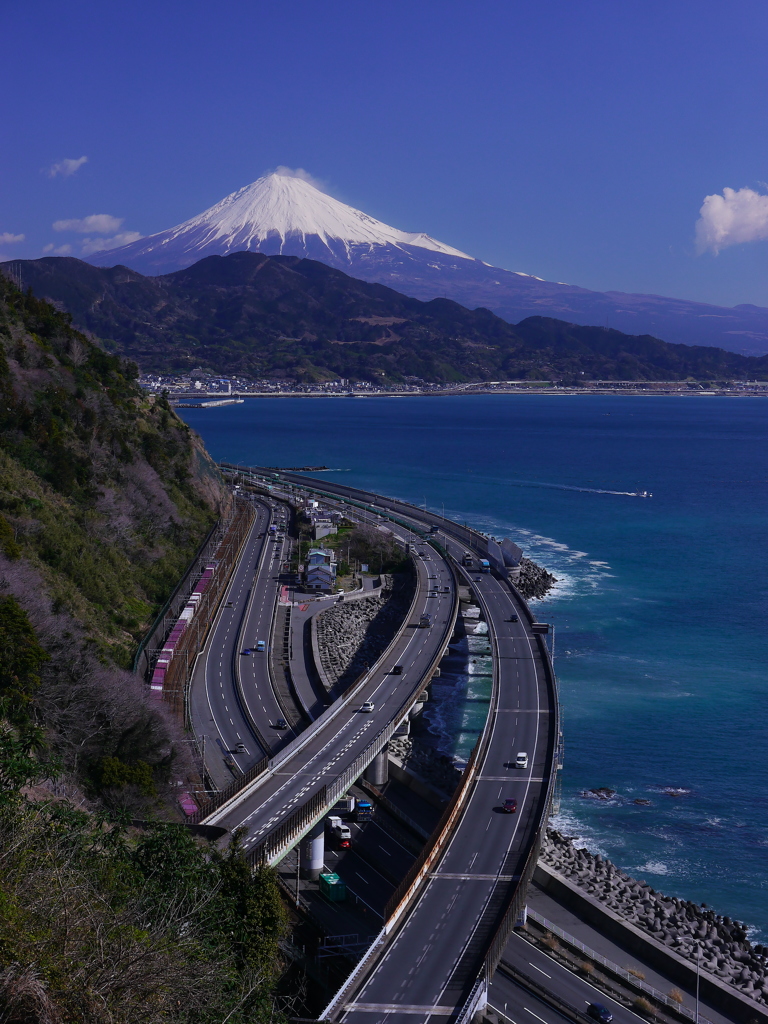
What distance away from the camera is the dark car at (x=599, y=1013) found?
405 inches

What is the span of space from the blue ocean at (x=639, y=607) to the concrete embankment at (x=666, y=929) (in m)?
0.77

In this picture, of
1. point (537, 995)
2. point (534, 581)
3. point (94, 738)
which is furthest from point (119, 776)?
point (534, 581)

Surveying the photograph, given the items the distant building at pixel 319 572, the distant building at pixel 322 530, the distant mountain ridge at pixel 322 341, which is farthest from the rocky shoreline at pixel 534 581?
the distant mountain ridge at pixel 322 341

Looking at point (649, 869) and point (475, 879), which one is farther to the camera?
point (649, 869)

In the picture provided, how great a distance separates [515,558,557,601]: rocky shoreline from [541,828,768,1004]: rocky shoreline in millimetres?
16319

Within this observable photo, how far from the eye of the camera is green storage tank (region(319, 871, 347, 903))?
1263cm

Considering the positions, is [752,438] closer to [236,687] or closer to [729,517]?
[729,517]

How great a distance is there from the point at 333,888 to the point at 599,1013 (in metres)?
3.87

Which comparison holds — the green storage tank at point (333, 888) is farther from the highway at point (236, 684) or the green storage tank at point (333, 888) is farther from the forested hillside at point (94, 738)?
the highway at point (236, 684)

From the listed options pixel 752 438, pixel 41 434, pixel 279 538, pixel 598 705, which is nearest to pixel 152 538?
pixel 41 434

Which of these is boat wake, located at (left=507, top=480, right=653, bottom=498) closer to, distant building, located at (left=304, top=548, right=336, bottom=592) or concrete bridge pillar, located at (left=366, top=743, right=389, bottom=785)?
distant building, located at (left=304, top=548, right=336, bottom=592)

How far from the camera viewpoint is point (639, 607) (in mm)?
29203

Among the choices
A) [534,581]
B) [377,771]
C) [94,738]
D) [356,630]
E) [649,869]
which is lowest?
[649,869]

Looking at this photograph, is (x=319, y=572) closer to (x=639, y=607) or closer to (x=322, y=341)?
(x=639, y=607)
